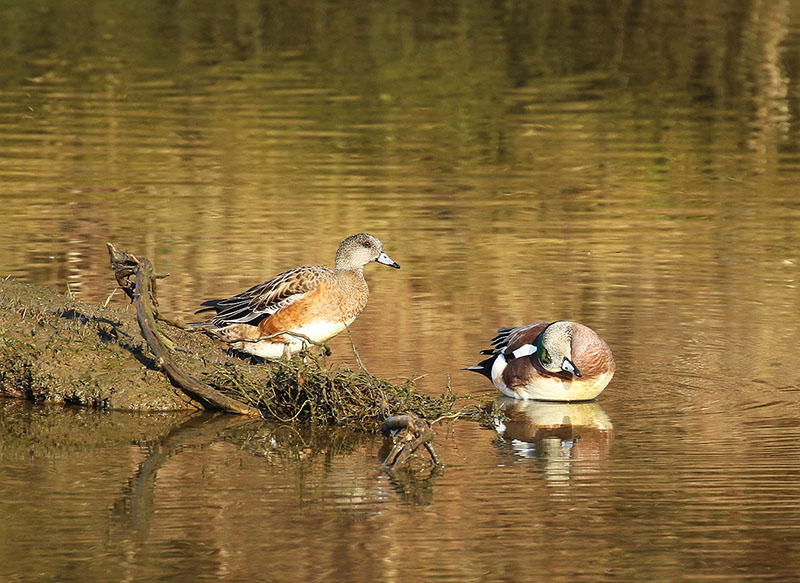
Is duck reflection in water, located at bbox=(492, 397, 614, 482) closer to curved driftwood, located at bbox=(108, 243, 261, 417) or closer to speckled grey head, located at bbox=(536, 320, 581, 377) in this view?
speckled grey head, located at bbox=(536, 320, 581, 377)

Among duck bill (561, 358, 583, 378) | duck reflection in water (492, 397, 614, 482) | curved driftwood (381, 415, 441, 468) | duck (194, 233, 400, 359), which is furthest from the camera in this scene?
duck (194, 233, 400, 359)

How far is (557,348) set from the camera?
10281mm

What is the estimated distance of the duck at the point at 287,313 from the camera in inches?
424

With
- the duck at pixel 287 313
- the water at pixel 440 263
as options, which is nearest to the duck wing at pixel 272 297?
the duck at pixel 287 313

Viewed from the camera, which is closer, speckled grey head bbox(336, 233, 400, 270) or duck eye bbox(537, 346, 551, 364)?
duck eye bbox(537, 346, 551, 364)

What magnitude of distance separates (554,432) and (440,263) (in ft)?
17.0

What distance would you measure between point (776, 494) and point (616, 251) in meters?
7.41

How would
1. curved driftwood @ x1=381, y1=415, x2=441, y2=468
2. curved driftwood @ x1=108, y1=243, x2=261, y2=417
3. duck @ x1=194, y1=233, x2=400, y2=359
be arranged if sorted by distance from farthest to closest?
duck @ x1=194, y1=233, x2=400, y2=359 < curved driftwood @ x1=108, y1=243, x2=261, y2=417 < curved driftwood @ x1=381, y1=415, x2=441, y2=468

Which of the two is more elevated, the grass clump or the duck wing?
the duck wing

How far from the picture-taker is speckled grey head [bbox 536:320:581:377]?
10.2m

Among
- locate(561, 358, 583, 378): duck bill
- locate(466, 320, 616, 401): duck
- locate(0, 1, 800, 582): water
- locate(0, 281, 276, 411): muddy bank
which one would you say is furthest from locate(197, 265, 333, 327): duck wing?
locate(561, 358, 583, 378): duck bill

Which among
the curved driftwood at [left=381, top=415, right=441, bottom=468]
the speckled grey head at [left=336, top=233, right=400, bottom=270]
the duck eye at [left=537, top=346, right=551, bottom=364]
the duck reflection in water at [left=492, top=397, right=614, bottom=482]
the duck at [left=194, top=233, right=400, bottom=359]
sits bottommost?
the duck reflection in water at [left=492, top=397, right=614, bottom=482]

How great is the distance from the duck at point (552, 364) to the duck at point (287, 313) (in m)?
1.06

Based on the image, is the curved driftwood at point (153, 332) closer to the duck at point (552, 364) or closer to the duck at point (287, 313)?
the duck at point (287, 313)
